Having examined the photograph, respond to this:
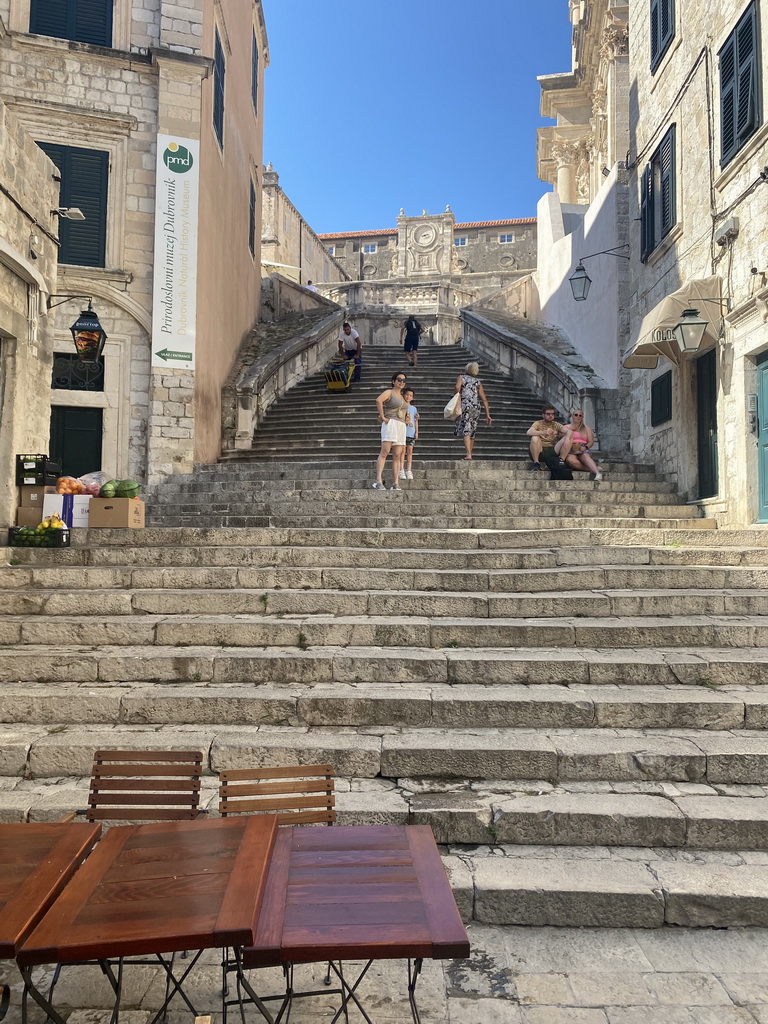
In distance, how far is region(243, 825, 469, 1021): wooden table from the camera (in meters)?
2.12

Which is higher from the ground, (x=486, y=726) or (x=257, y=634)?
(x=257, y=634)

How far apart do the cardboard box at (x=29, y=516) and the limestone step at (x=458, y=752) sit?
3.56m

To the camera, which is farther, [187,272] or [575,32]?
[575,32]

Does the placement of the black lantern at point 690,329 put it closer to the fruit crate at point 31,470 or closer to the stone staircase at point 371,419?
the stone staircase at point 371,419

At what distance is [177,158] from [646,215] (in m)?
8.30

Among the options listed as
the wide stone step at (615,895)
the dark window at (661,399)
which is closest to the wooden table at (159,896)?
the wide stone step at (615,895)

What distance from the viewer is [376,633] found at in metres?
5.83

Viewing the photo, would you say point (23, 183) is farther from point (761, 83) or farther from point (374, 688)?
point (761, 83)

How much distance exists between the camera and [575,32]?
966 inches

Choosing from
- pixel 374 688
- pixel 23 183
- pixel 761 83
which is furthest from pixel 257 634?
pixel 761 83

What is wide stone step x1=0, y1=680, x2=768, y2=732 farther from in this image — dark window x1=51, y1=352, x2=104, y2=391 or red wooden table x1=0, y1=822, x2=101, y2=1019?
dark window x1=51, y1=352, x2=104, y2=391

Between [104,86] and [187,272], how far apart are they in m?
3.66

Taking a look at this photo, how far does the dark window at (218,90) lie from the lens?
50.2ft

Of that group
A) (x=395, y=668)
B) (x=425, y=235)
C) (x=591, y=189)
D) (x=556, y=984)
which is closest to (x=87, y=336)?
(x=395, y=668)
